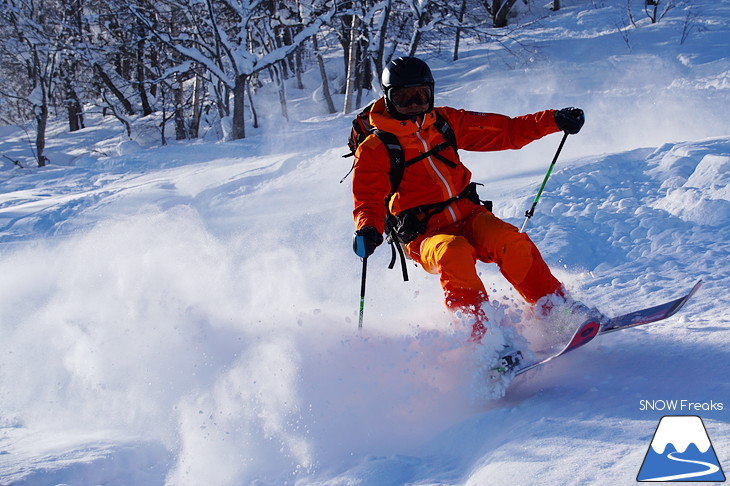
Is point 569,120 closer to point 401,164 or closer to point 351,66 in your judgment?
point 401,164

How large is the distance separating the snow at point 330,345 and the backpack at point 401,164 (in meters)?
0.67

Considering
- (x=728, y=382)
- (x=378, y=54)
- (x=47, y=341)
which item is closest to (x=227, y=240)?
(x=47, y=341)

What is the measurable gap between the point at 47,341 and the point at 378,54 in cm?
1632

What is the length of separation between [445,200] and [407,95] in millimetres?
723

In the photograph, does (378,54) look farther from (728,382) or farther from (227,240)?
(728,382)

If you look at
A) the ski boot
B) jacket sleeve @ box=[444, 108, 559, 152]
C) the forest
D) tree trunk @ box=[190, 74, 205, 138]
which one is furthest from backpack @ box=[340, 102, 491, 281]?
tree trunk @ box=[190, 74, 205, 138]

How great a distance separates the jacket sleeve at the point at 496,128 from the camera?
13.4ft

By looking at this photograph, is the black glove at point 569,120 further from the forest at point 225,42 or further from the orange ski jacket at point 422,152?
the forest at point 225,42

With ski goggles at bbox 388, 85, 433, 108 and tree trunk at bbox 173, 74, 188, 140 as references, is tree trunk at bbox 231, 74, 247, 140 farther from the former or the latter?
ski goggles at bbox 388, 85, 433, 108

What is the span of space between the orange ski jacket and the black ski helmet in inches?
2.6

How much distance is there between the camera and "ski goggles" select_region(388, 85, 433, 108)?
3754 mm

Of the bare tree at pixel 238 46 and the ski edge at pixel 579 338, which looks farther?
the bare tree at pixel 238 46

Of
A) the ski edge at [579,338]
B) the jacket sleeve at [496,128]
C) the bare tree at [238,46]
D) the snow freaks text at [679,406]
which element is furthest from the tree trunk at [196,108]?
the snow freaks text at [679,406]

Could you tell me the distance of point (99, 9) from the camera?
25438mm
